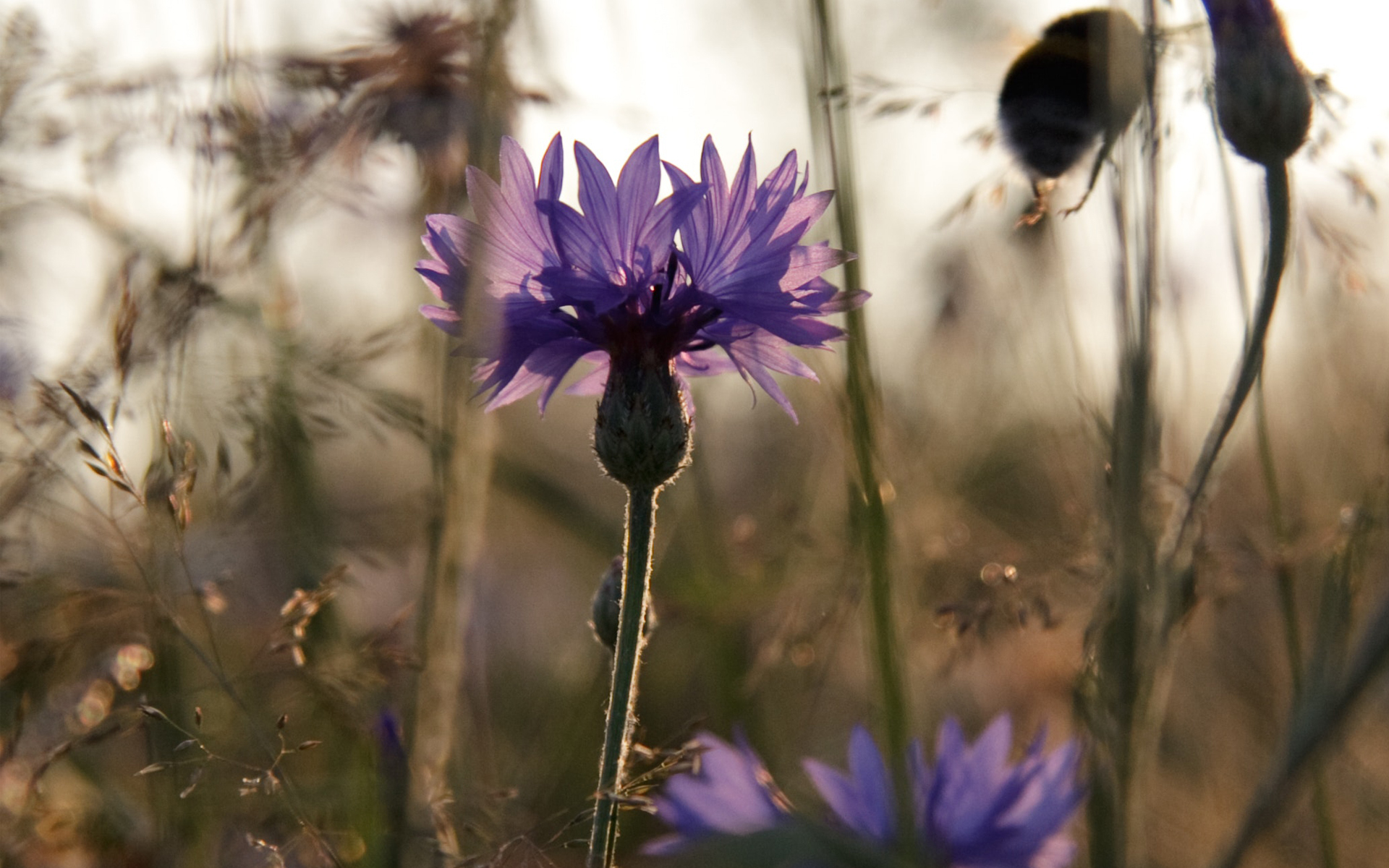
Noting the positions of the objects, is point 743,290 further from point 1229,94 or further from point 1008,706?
point 1008,706

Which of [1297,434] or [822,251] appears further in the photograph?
[1297,434]

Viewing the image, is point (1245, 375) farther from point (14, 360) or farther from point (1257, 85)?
point (14, 360)

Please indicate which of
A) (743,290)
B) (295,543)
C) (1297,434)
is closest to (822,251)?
(743,290)

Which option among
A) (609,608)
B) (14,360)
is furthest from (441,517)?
(14,360)

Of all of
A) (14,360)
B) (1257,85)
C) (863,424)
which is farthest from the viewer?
(14,360)

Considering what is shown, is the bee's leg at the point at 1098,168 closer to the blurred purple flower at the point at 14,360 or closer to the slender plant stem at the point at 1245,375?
the slender plant stem at the point at 1245,375
